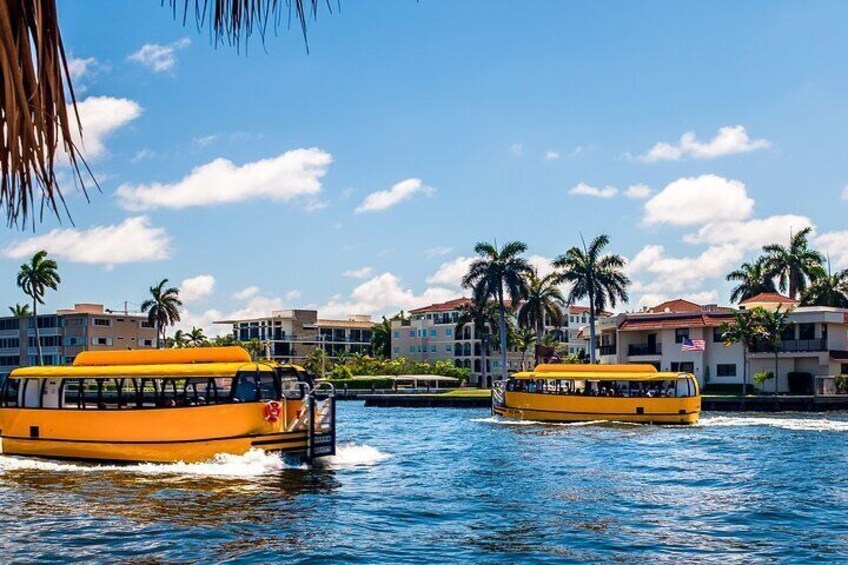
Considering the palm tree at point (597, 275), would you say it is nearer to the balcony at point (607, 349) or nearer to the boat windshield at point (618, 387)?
the balcony at point (607, 349)

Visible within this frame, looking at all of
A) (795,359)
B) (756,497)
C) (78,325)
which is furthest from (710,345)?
(78,325)

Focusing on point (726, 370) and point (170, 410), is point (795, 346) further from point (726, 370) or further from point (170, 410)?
point (170, 410)

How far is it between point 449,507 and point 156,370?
416 inches

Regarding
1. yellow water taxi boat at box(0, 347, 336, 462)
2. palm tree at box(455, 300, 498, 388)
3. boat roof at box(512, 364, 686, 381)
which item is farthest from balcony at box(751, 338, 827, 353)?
yellow water taxi boat at box(0, 347, 336, 462)

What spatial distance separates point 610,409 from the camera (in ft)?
149

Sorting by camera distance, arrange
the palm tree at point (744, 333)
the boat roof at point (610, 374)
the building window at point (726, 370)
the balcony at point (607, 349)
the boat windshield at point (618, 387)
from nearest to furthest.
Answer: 1. the boat roof at point (610, 374)
2. the boat windshield at point (618, 387)
3. the palm tree at point (744, 333)
4. the building window at point (726, 370)
5. the balcony at point (607, 349)

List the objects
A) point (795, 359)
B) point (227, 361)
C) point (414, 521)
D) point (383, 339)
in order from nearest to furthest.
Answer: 1. point (414, 521)
2. point (227, 361)
3. point (795, 359)
4. point (383, 339)

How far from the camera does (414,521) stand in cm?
1839

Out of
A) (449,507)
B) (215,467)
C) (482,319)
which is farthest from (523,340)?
(449,507)

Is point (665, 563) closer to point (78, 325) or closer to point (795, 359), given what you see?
point (795, 359)

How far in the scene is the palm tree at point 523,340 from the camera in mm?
109000

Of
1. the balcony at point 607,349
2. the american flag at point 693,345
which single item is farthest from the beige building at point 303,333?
the american flag at point 693,345

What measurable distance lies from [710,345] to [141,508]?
59.6m

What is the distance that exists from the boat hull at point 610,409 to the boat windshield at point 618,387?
321 millimetres
